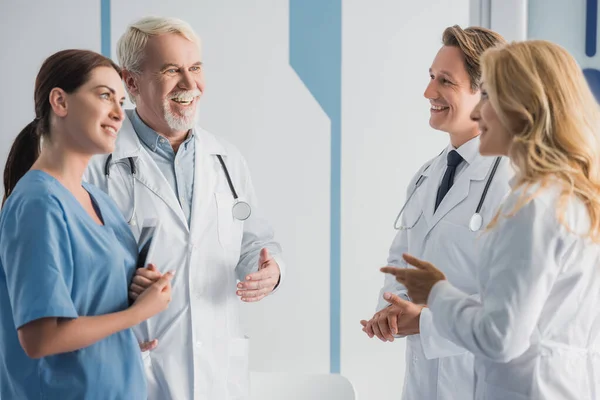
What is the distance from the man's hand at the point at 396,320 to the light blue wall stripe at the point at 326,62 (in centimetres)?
105

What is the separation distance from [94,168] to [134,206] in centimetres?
18

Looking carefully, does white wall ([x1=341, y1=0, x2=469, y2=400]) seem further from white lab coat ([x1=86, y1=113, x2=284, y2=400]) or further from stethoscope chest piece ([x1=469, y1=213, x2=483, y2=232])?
stethoscope chest piece ([x1=469, y1=213, x2=483, y2=232])

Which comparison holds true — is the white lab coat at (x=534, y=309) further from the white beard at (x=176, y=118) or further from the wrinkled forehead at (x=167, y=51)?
the wrinkled forehead at (x=167, y=51)

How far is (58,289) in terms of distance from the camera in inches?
52.2

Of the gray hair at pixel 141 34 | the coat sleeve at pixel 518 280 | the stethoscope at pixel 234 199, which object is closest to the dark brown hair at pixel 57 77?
the stethoscope at pixel 234 199

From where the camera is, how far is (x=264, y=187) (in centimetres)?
303

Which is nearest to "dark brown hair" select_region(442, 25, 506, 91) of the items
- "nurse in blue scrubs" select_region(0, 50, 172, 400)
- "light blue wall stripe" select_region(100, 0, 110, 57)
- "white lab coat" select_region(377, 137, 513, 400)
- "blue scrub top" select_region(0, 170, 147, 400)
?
"white lab coat" select_region(377, 137, 513, 400)

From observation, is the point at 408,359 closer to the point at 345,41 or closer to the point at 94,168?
the point at 94,168

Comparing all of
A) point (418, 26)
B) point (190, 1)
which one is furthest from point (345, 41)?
point (190, 1)

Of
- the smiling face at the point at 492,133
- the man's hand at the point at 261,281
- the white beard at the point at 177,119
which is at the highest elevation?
the white beard at the point at 177,119

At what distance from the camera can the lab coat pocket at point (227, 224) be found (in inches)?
82.0

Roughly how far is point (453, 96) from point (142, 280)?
111cm

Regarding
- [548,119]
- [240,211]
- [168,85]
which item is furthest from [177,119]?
[548,119]

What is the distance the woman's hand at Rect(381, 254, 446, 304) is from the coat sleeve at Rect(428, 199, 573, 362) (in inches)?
6.7
